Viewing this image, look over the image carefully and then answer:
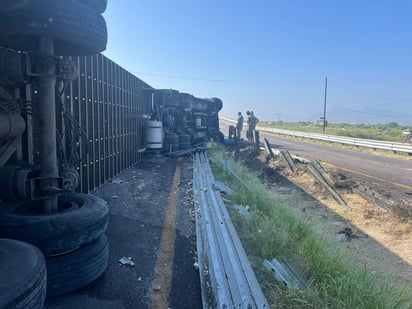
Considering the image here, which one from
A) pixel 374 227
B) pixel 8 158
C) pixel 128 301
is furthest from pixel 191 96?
pixel 128 301

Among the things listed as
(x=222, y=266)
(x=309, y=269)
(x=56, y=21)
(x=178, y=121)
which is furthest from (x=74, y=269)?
(x=178, y=121)

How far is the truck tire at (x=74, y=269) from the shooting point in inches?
103

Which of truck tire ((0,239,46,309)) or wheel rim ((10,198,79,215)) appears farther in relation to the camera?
wheel rim ((10,198,79,215))

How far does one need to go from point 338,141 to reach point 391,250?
20557mm

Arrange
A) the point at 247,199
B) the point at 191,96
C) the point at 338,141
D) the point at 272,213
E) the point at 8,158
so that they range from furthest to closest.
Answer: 1. the point at 338,141
2. the point at 191,96
3. the point at 247,199
4. the point at 272,213
5. the point at 8,158

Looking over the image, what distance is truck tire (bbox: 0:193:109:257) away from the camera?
2.59m

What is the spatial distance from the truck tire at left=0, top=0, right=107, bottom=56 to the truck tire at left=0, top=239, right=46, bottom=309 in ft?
5.82

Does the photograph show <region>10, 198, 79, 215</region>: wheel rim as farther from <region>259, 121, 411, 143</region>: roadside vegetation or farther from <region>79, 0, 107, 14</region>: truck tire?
<region>259, 121, 411, 143</region>: roadside vegetation

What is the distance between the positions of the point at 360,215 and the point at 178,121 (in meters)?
9.48

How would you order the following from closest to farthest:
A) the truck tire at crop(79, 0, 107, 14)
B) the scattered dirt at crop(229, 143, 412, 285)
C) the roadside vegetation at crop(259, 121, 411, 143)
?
the truck tire at crop(79, 0, 107, 14) → the scattered dirt at crop(229, 143, 412, 285) → the roadside vegetation at crop(259, 121, 411, 143)

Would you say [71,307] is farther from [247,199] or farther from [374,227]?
[374,227]

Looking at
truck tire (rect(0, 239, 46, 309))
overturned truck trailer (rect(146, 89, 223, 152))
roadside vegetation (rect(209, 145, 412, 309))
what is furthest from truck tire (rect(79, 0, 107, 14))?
overturned truck trailer (rect(146, 89, 223, 152))

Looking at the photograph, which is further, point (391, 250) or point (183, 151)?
point (183, 151)

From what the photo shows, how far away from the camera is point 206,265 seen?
3256 mm
